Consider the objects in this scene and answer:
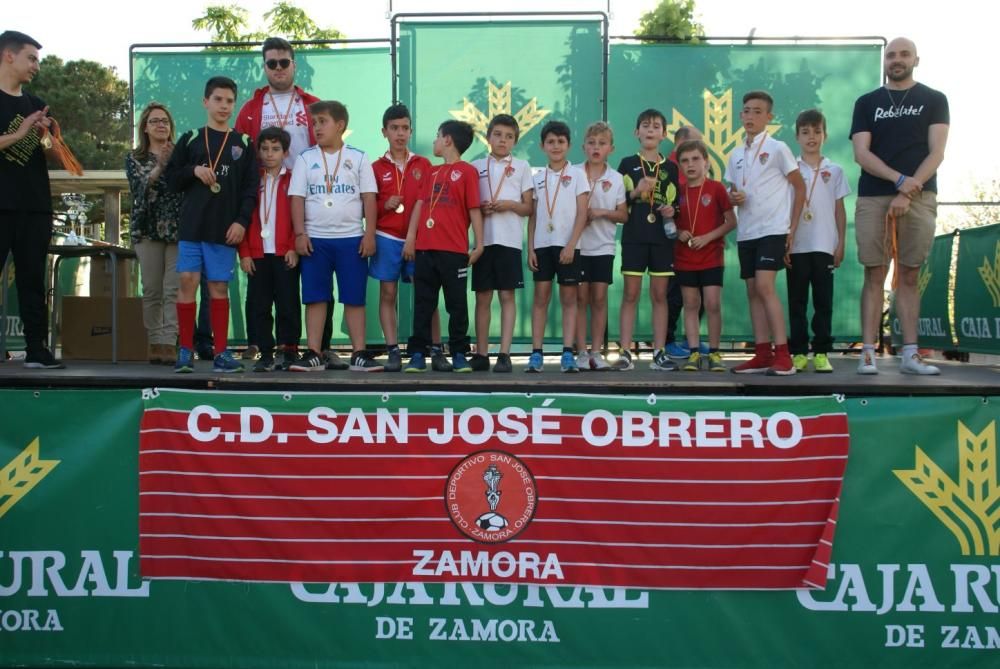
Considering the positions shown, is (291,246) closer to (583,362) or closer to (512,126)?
(512,126)

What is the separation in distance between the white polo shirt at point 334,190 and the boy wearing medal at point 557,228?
1.06m

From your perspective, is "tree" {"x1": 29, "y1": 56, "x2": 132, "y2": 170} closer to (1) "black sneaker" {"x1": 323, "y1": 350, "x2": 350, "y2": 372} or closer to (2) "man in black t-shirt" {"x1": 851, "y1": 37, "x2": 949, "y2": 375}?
(1) "black sneaker" {"x1": 323, "y1": 350, "x2": 350, "y2": 372}

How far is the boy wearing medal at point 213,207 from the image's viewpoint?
4.97 metres

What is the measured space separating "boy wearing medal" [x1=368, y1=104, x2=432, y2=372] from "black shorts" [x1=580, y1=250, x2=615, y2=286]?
118 centimetres

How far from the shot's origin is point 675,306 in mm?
6656

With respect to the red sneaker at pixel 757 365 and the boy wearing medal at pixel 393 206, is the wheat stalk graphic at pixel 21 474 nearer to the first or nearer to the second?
the boy wearing medal at pixel 393 206

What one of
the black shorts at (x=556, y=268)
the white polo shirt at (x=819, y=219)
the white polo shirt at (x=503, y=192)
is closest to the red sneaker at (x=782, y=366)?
the white polo shirt at (x=819, y=219)

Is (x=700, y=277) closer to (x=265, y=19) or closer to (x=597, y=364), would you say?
(x=597, y=364)

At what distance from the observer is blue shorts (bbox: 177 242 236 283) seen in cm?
501

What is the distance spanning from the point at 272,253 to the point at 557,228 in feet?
5.89

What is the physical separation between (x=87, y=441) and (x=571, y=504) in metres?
2.17

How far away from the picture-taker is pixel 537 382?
4.23 meters

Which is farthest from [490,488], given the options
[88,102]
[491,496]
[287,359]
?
[88,102]

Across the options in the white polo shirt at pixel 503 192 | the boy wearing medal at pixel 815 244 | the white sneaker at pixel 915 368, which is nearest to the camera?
the white sneaker at pixel 915 368
